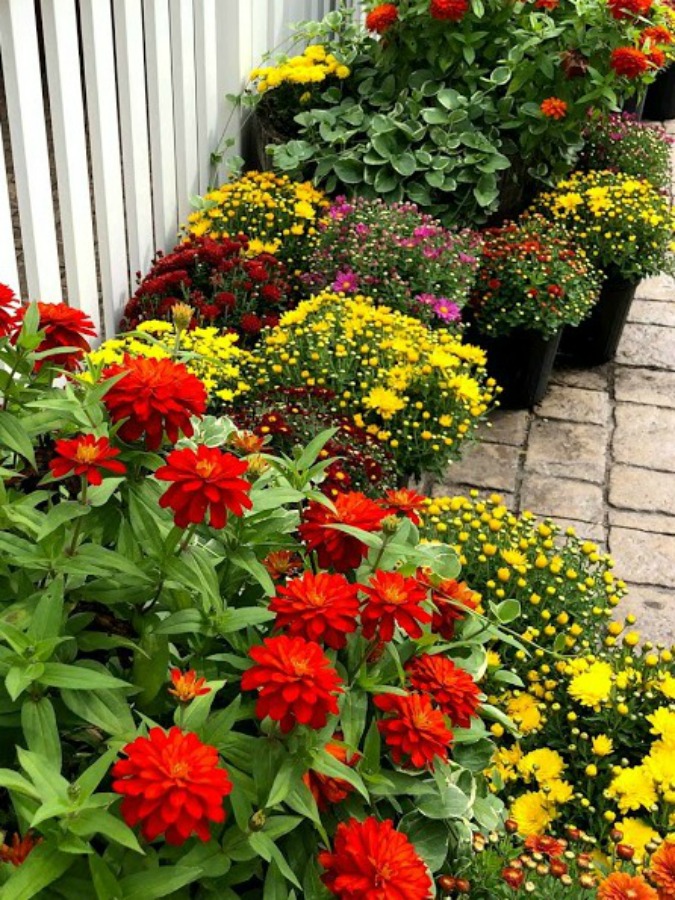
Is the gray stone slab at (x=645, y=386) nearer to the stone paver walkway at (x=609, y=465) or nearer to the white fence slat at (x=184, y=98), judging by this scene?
the stone paver walkway at (x=609, y=465)

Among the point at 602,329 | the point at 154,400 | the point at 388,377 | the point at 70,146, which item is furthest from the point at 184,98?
the point at 154,400

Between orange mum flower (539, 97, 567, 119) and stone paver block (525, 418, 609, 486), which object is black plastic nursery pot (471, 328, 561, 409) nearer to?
stone paver block (525, 418, 609, 486)

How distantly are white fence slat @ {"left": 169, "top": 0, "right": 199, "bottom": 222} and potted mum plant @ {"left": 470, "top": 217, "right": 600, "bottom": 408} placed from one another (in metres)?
1.23

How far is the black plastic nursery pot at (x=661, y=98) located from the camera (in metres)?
8.03

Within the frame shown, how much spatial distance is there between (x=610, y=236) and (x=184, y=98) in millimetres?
1935

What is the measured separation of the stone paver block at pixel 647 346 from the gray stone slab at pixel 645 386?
76mm

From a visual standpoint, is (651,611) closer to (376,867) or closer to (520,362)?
(520,362)

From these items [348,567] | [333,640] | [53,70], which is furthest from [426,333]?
[333,640]

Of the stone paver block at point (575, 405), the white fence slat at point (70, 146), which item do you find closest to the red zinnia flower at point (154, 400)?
the white fence slat at point (70, 146)

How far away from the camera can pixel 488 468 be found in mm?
4188

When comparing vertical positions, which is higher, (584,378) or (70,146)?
(70,146)

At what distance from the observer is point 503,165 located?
175 inches

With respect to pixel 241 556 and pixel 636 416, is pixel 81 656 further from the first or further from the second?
pixel 636 416

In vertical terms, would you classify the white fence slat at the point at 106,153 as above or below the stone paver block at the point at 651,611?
above
